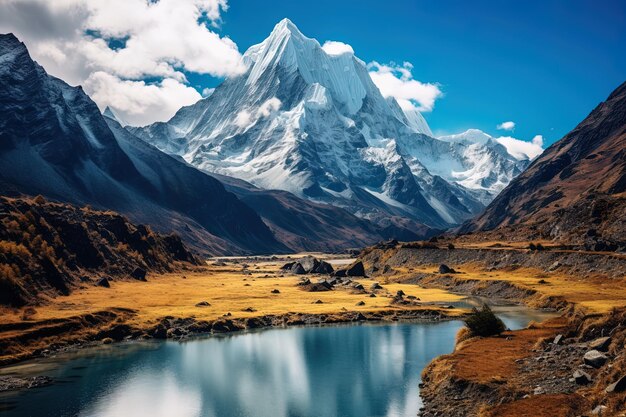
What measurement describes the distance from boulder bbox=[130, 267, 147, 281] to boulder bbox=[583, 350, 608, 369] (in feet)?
439

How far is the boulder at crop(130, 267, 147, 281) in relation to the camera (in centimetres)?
16438

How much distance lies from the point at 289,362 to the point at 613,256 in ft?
291

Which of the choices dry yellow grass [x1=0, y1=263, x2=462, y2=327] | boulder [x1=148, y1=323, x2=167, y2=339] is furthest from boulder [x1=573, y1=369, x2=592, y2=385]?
boulder [x1=148, y1=323, x2=167, y2=339]

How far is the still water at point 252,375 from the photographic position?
61594mm

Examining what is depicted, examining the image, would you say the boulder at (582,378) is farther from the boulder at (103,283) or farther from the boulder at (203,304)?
the boulder at (103,283)

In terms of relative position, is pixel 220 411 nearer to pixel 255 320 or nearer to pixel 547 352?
pixel 547 352

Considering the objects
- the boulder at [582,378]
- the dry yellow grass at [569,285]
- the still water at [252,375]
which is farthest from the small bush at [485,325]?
the boulder at [582,378]

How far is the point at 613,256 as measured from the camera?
445 feet

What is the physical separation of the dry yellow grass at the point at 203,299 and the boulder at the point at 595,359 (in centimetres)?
6668

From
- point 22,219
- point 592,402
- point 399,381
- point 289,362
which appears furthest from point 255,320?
point 592,402

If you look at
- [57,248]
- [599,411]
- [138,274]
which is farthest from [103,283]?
[599,411]

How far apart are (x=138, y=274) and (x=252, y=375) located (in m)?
96.4

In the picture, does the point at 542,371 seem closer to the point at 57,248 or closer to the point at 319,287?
the point at 57,248

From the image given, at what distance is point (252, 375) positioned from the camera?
257ft
